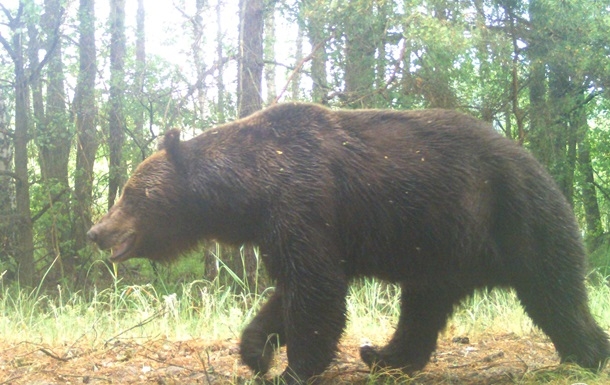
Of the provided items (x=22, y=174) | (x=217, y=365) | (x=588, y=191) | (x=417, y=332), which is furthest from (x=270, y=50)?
(x=417, y=332)

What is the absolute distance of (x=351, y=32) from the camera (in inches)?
427

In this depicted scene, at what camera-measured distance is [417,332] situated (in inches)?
206

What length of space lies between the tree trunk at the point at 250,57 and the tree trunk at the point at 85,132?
336cm

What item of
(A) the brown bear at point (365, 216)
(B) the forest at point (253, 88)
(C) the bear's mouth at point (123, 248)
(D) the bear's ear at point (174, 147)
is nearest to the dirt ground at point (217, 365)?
(A) the brown bear at point (365, 216)

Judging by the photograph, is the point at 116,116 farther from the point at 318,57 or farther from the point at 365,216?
the point at 365,216

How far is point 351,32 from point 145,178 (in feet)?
21.2

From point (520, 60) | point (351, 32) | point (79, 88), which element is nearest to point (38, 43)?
point (79, 88)

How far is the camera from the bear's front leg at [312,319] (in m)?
4.47

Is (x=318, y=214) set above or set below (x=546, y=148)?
below

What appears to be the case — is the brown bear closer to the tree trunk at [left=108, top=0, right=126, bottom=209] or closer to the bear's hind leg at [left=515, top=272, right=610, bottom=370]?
the bear's hind leg at [left=515, top=272, right=610, bottom=370]

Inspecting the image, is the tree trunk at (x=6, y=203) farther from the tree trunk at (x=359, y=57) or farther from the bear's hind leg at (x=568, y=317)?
the bear's hind leg at (x=568, y=317)

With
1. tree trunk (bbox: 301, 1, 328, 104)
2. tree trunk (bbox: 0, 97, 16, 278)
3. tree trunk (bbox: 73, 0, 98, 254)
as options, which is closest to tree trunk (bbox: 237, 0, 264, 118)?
tree trunk (bbox: 301, 1, 328, 104)

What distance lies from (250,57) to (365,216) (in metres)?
7.10

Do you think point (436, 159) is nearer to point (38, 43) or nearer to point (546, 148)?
point (546, 148)
